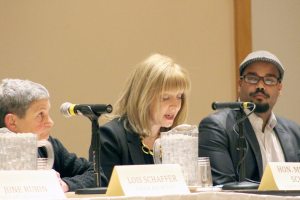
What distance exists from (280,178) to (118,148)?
1.28 meters

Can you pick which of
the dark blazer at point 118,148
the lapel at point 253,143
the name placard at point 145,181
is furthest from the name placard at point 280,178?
the lapel at point 253,143

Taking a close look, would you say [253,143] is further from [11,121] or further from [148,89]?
[11,121]

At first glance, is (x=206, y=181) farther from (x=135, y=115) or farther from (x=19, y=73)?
(x=19, y=73)

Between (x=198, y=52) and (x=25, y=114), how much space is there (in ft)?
7.56

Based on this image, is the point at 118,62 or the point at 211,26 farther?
the point at 211,26

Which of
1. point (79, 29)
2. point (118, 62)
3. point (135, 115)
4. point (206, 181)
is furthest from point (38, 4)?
point (206, 181)

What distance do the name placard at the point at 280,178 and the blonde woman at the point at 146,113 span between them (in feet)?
3.91

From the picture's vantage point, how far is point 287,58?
5.71 m

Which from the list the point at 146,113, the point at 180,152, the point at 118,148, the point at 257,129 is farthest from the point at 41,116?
the point at 257,129

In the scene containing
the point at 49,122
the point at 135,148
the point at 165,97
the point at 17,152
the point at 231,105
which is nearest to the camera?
the point at 17,152

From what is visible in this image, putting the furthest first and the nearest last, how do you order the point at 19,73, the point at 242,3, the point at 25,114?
the point at 242,3 → the point at 19,73 → the point at 25,114

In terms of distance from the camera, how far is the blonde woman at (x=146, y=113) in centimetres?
352

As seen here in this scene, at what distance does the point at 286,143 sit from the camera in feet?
13.2

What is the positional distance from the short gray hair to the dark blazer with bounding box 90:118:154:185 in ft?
1.09
